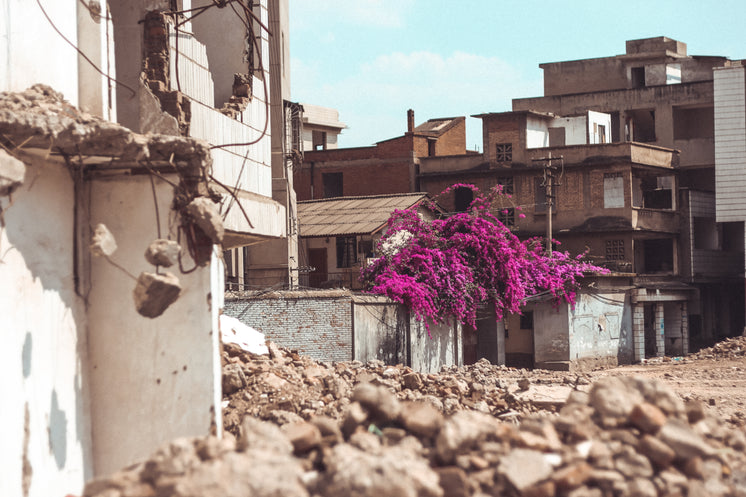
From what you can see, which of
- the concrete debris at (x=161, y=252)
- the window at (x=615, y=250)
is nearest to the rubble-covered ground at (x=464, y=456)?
the concrete debris at (x=161, y=252)

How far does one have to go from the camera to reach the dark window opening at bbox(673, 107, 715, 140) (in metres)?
43.7

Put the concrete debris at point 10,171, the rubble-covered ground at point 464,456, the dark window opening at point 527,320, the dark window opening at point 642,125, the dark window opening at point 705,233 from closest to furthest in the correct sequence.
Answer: the rubble-covered ground at point 464,456
the concrete debris at point 10,171
the dark window opening at point 527,320
the dark window opening at point 705,233
the dark window opening at point 642,125

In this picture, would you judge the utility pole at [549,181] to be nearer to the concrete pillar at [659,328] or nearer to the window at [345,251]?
the concrete pillar at [659,328]

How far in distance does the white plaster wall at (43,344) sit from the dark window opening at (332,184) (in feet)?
123

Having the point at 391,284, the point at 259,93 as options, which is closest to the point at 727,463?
the point at 259,93

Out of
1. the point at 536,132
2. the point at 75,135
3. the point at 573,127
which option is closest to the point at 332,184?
the point at 536,132

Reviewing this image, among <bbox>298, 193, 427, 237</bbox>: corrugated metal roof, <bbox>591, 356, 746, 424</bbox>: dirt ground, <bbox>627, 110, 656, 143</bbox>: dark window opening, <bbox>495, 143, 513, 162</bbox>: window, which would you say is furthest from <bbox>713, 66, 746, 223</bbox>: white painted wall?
<bbox>298, 193, 427, 237</bbox>: corrugated metal roof

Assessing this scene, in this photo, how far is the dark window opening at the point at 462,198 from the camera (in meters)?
42.9

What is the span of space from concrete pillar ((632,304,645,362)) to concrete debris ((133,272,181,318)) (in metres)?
29.7

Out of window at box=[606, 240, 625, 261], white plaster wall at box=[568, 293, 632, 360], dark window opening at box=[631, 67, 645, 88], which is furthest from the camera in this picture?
dark window opening at box=[631, 67, 645, 88]

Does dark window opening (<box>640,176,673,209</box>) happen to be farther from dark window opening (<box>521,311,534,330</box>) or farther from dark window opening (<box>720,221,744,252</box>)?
dark window opening (<box>521,311,534,330</box>)

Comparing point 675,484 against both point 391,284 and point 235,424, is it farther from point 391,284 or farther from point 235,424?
point 391,284

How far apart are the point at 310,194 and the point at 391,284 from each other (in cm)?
2131

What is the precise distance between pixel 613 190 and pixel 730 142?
510 centimetres
